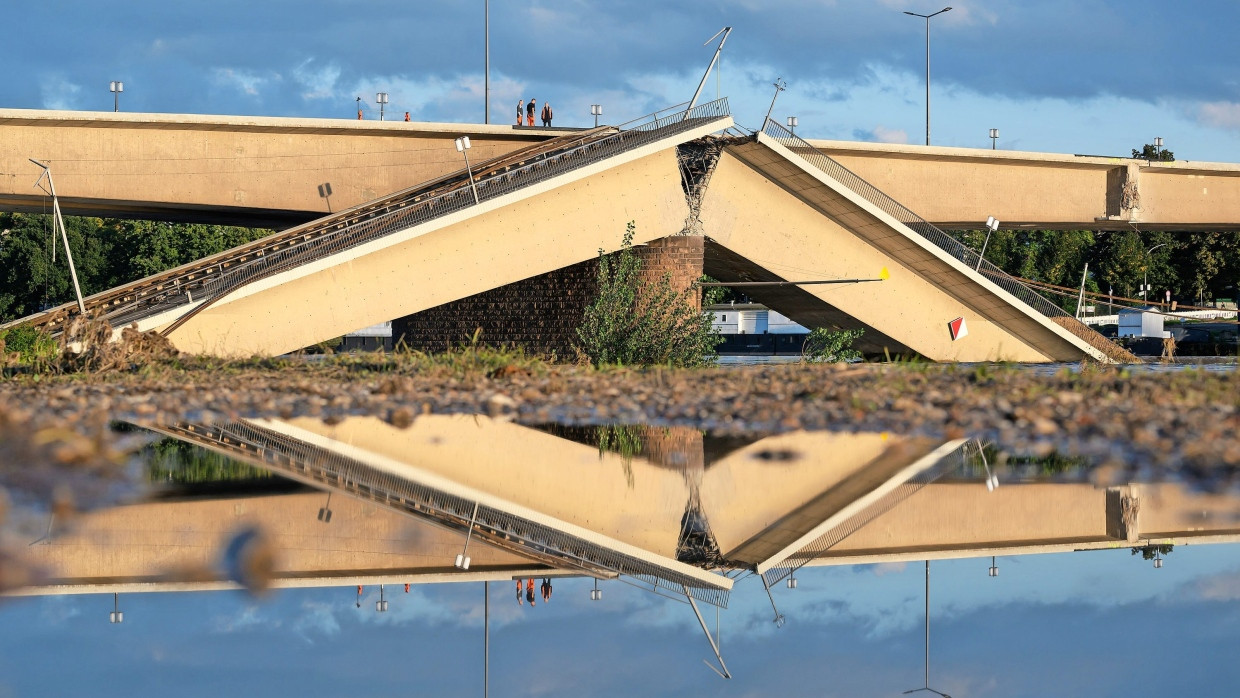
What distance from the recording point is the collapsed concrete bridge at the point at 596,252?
25875 millimetres

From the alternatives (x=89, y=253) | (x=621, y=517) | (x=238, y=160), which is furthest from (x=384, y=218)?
(x=89, y=253)

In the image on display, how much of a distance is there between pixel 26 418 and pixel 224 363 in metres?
8.90

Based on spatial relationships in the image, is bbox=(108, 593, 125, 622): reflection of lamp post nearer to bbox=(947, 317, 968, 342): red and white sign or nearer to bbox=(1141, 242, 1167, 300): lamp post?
bbox=(947, 317, 968, 342): red and white sign

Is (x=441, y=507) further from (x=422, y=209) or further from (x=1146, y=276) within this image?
(x=1146, y=276)

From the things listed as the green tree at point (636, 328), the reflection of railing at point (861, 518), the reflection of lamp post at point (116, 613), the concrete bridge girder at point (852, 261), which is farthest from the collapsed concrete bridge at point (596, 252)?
the reflection of lamp post at point (116, 613)

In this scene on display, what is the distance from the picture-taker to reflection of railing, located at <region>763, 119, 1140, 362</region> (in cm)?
3144

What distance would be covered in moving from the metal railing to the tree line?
47.4 meters

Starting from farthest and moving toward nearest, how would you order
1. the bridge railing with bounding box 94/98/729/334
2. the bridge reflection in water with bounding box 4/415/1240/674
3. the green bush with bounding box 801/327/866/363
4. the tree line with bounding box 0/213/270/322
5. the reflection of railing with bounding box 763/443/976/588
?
1. the tree line with bounding box 0/213/270/322
2. the green bush with bounding box 801/327/866/363
3. the bridge railing with bounding box 94/98/729/334
4. the reflection of railing with bounding box 763/443/976/588
5. the bridge reflection in water with bounding box 4/415/1240/674

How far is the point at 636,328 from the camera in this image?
2734 centimetres

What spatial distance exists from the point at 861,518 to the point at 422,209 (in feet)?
69.0

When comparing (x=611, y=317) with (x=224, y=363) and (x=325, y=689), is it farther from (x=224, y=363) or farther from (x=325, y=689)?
(x=325, y=689)

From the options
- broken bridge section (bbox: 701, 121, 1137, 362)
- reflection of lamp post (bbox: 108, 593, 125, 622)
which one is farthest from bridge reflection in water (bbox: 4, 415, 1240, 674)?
broken bridge section (bbox: 701, 121, 1137, 362)

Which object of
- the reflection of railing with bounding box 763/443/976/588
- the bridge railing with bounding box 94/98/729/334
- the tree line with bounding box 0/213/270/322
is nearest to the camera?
the reflection of railing with bounding box 763/443/976/588

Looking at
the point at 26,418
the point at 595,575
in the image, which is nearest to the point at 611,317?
the point at 26,418
